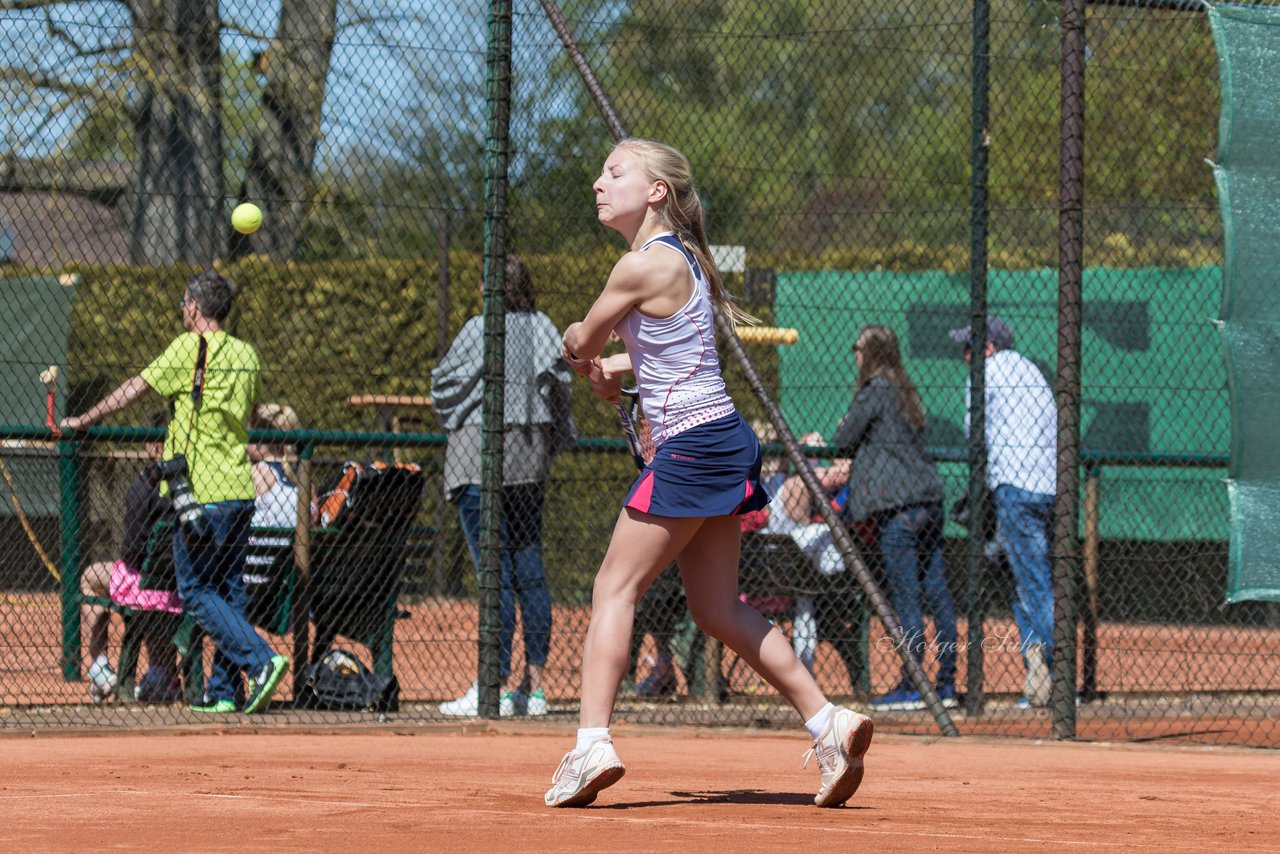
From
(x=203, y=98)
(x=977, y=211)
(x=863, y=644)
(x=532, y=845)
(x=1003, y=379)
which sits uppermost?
(x=203, y=98)

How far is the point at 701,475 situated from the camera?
15.7 ft

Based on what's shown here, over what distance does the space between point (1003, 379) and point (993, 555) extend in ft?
2.89

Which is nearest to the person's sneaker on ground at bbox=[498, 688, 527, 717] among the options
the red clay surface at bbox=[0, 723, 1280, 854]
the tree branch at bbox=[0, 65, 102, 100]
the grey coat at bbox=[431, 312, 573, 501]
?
the red clay surface at bbox=[0, 723, 1280, 854]

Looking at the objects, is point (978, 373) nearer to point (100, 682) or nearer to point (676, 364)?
point (676, 364)

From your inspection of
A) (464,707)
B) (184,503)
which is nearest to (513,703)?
(464,707)

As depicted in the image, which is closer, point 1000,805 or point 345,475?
point 1000,805

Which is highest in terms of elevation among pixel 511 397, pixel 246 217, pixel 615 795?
pixel 246 217

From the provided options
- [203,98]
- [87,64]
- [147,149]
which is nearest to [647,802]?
[87,64]

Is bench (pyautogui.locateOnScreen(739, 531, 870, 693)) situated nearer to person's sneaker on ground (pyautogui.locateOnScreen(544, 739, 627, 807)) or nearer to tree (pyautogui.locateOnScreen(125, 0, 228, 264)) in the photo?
tree (pyautogui.locateOnScreen(125, 0, 228, 264))

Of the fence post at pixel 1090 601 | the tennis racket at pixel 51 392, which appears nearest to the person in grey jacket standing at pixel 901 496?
the fence post at pixel 1090 601

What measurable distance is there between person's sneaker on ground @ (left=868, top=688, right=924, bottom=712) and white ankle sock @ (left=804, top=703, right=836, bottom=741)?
130 inches

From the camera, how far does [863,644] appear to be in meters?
8.59

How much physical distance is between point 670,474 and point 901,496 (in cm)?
395

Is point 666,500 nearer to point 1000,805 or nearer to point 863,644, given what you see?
point 1000,805
